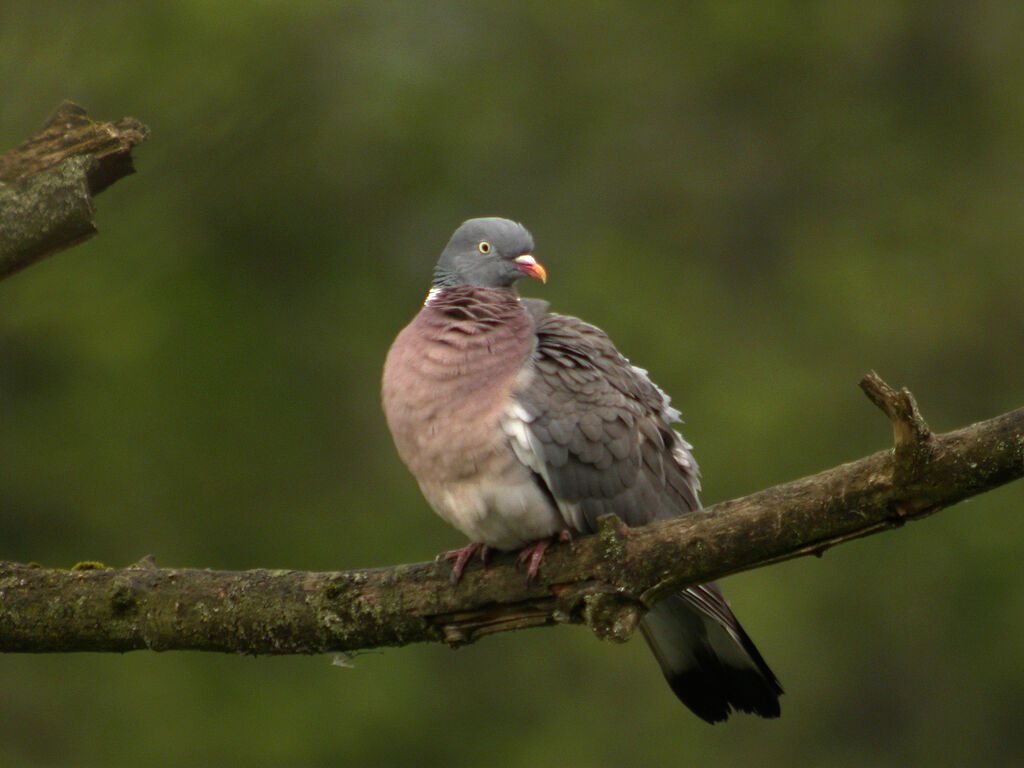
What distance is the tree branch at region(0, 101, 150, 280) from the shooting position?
3.89 meters

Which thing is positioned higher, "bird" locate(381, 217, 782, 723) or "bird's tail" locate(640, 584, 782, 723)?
"bird" locate(381, 217, 782, 723)

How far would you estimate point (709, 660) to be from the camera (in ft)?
14.4

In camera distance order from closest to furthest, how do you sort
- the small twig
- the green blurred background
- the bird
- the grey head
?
the small twig → the bird → the grey head → the green blurred background

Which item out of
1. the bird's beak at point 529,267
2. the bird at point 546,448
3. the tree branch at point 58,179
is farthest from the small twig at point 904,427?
the tree branch at point 58,179

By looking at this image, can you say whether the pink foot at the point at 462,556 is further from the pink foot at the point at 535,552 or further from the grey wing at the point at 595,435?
the grey wing at the point at 595,435

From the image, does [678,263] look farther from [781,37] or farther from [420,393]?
[420,393]

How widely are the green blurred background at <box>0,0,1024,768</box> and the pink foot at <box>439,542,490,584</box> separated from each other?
15.6ft

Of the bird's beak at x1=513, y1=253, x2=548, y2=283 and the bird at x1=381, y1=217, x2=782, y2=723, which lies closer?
the bird at x1=381, y1=217, x2=782, y2=723

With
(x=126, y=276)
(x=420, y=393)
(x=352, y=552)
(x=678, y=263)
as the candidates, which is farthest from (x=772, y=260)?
(x=420, y=393)

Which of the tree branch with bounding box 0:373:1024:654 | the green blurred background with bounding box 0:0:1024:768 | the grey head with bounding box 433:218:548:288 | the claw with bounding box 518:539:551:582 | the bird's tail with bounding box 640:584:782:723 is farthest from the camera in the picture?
the green blurred background with bounding box 0:0:1024:768

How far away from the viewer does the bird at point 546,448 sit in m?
4.09

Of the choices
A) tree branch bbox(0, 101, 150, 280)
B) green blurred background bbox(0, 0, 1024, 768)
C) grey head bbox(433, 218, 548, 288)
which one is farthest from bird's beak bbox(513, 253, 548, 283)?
green blurred background bbox(0, 0, 1024, 768)

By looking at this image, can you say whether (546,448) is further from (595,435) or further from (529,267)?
(529,267)

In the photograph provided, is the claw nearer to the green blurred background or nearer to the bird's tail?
the bird's tail
